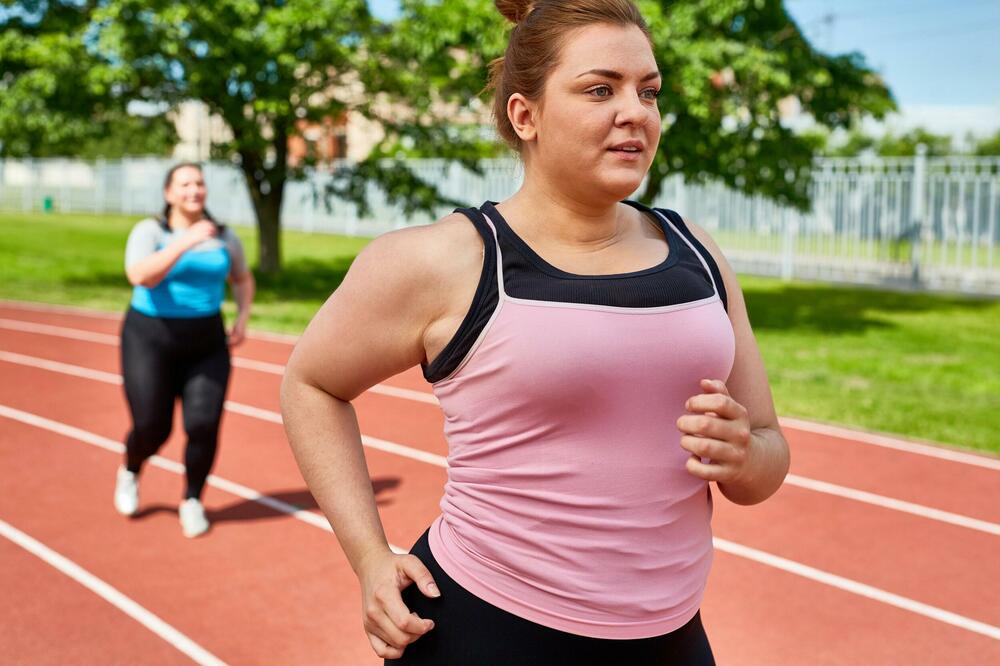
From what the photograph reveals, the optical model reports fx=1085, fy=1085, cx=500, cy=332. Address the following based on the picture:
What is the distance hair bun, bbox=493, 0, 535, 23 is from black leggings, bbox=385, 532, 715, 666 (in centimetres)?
97

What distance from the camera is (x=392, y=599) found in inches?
67.7

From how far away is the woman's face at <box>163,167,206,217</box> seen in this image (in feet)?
19.5

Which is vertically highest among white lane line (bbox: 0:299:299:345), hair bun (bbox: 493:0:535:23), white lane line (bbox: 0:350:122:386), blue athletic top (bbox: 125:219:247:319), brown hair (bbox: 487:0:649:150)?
hair bun (bbox: 493:0:535:23)

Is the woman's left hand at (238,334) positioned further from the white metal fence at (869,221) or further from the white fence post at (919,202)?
the white fence post at (919,202)

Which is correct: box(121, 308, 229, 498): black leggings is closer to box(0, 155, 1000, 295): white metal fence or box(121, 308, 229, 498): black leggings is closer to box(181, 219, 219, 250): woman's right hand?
box(181, 219, 219, 250): woman's right hand

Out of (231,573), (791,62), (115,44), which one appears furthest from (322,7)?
(231,573)

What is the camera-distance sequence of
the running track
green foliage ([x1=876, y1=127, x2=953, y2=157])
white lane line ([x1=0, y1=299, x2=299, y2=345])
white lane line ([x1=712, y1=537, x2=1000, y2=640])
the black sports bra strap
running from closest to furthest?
the black sports bra strap < the running track < white lane line ([x1=712, y1=537, x2=1000, y2=640]) < white lane line ([x1=0, y1=299, x2=299, y2=345]) < green foliage ([x1=876, y1=127, x2=953, y2=157])

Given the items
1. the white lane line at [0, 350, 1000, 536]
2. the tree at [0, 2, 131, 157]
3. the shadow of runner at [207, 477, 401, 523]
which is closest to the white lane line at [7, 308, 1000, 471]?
the white lane line at [0, 350, 1000, 536]

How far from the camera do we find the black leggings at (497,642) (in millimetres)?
1705

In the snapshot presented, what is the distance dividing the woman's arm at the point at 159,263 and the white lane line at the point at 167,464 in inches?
63.1

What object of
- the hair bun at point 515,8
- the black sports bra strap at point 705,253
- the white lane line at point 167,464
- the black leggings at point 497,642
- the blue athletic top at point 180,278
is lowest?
the white lane line at point 167,464

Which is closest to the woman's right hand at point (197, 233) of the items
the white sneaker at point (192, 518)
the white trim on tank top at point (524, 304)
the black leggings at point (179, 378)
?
the black leggings at point (179, 378)

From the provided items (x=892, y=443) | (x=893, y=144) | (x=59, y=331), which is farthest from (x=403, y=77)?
(x=893, y=144)

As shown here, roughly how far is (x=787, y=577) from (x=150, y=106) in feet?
53.0
